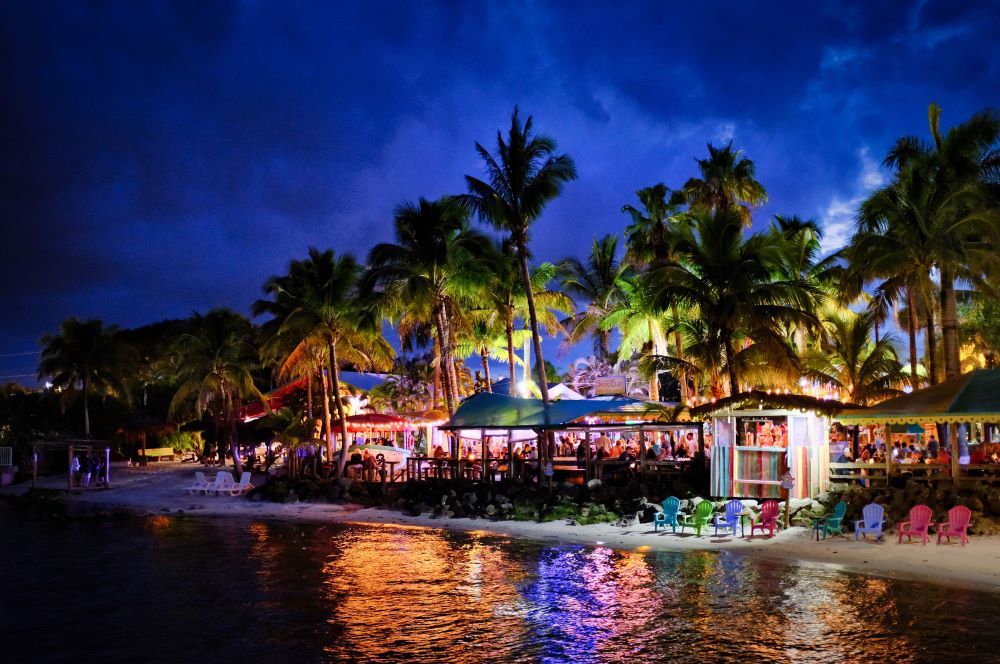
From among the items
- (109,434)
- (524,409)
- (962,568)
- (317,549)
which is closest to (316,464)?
Result: (524,409)

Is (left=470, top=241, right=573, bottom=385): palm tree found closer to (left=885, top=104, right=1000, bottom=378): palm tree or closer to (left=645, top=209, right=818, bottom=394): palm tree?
(left=645, top=209, right=818, bottom=394): palm tree

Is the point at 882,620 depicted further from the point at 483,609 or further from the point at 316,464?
the point at 316,464

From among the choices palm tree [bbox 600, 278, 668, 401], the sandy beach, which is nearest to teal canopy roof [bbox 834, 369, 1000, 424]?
the sandy beach

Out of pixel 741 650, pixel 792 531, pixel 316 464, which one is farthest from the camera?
Result: pixel 316 464

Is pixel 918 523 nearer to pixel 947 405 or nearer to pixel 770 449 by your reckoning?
pixel 947 405

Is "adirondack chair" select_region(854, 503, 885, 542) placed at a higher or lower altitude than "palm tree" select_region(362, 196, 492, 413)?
lower

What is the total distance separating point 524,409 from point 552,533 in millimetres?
5204

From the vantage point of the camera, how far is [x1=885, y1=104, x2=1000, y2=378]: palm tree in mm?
22969

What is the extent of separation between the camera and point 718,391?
26.8 meters

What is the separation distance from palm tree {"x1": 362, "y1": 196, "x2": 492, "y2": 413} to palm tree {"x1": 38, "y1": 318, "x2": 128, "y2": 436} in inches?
983

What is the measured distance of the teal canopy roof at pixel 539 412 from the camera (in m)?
24.6

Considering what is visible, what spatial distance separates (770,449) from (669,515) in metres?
3.05

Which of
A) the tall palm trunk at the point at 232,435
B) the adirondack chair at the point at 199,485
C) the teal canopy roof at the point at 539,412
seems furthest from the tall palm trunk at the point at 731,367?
the tall palm trunk at the point at 232,435

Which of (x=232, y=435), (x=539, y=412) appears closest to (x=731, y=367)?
(x=539, y=412)
